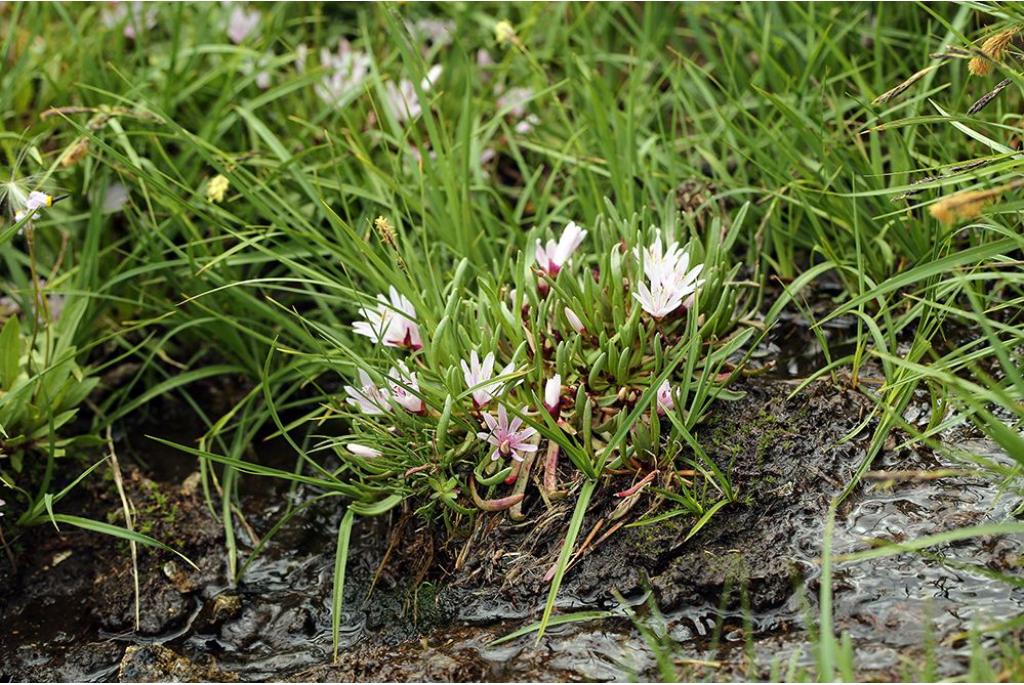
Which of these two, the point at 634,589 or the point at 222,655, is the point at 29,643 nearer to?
the point at 222,655

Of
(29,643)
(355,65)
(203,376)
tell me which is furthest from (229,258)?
(29,643)

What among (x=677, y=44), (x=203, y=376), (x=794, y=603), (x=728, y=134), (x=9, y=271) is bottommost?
(x=794, y=603)

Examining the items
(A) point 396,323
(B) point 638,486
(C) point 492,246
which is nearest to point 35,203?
(A) point 396,323

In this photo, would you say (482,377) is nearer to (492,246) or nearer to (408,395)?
(408,395)

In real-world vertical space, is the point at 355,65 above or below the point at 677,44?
below

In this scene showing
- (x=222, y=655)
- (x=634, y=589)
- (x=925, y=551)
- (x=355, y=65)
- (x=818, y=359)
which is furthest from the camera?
(x=355, y=65)

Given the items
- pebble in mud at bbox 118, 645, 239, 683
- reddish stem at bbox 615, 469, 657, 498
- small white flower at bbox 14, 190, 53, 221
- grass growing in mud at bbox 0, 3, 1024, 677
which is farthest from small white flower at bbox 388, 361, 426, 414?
small white flower at bbox 14, 190, 53, 221

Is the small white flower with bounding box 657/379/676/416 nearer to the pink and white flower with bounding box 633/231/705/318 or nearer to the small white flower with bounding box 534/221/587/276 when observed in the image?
the pink and white flower with bounding box 633/231/705/318
